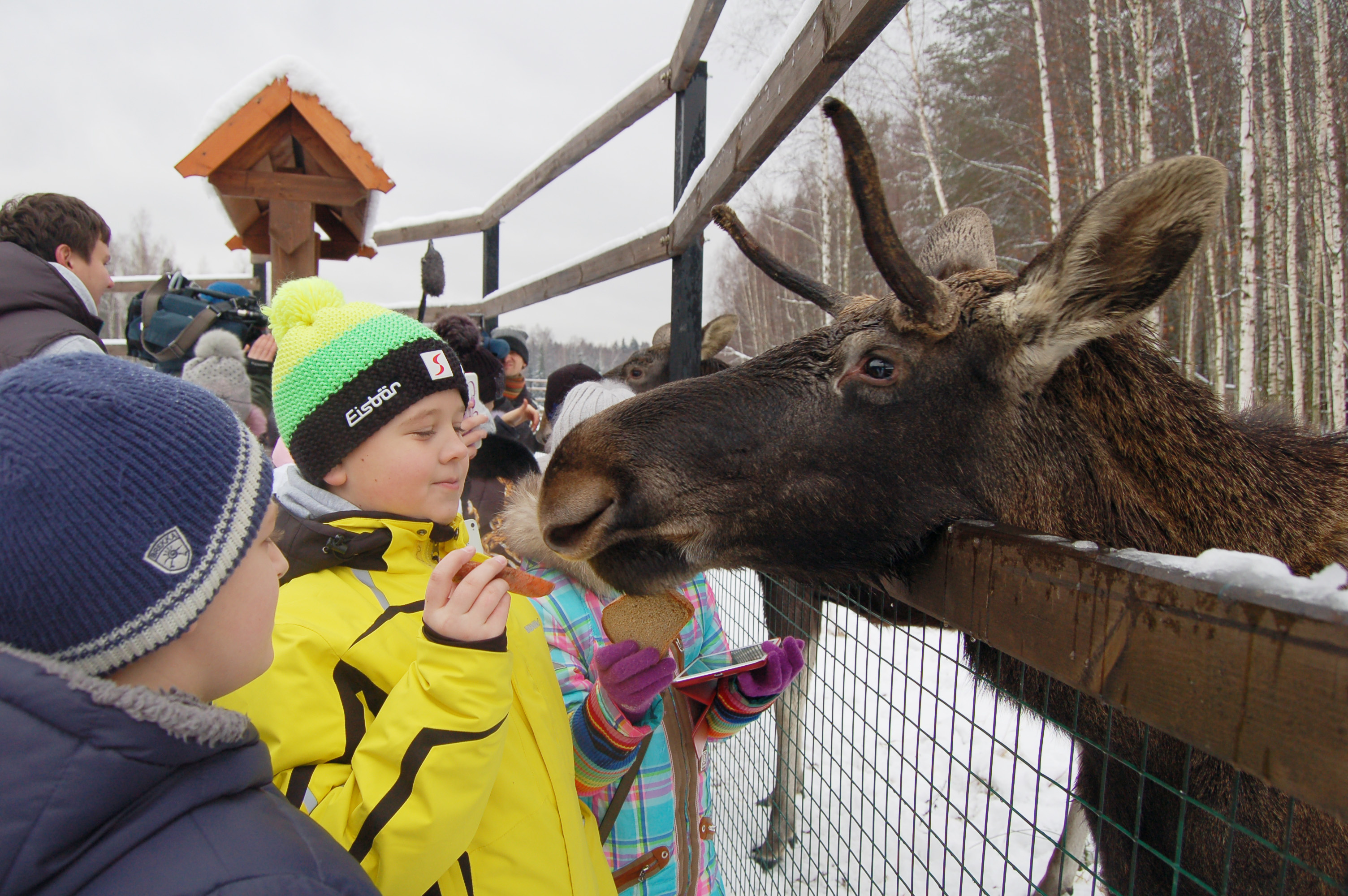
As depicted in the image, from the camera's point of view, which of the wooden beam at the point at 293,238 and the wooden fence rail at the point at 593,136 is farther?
the wooden beam at the point at 293,238

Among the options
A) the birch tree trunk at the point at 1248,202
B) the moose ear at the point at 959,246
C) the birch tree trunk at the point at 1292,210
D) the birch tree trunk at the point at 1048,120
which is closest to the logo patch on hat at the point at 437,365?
the moose ear at the point at 959,246

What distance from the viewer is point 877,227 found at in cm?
137

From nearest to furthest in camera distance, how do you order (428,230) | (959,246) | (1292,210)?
(959,246) → (428,230) → (1292,210)

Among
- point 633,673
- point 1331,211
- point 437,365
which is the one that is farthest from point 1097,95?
point 633,673

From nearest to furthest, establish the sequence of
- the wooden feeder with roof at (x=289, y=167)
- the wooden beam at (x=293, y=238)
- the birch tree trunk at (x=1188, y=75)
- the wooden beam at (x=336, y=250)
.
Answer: the wooden feeder with roof at (x=289, y=167) → the wooden beam at (x=293, y=238) → the wooden beam at (x=336, y=250) → the birch tree trunk at (x=1188, y=75)

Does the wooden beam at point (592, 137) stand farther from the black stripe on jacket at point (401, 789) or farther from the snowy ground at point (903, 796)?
the black stripe on jacket at point (401, 789)

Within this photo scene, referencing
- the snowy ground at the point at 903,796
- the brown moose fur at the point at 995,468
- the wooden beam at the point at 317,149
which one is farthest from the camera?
the wooden beam at the point at 317,149

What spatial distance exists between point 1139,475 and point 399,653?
5.39ft

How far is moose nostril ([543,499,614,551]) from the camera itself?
155cm

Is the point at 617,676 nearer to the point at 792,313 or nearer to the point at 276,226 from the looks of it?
the point at 276,226

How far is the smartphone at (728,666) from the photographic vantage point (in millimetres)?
1925

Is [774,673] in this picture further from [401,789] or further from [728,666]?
[401,789]

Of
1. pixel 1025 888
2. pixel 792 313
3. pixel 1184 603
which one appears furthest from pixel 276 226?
pixel 792 313

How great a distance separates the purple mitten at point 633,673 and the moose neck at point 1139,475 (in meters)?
0.84
